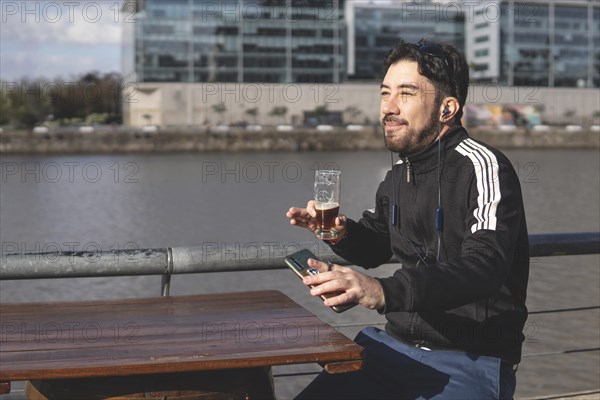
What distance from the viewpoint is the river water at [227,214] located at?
13.0m

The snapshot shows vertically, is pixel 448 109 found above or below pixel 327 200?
above

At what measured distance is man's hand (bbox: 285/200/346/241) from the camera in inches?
113

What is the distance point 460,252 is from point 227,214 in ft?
102

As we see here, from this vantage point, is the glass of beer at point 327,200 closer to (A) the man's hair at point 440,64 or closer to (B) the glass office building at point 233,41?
(A) the man's hair at point 440,64

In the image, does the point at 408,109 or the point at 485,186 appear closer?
the point at 485,186

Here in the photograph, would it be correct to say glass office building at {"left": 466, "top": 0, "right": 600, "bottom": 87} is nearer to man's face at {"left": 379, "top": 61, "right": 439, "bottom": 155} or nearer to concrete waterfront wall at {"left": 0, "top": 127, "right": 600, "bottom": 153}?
concrete waterfront wall at {"left": 0, "top": 127, "right": 600, "bottom": 153}

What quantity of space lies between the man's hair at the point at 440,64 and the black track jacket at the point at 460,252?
112mm

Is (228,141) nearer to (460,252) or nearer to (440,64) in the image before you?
(440,64)

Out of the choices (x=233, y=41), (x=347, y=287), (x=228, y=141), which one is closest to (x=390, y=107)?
(x=347, y=287)

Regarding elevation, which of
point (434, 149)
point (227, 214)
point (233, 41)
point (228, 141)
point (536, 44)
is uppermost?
point (536, 44)

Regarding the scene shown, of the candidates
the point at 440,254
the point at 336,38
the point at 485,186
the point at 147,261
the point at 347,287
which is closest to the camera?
the point at 347,287

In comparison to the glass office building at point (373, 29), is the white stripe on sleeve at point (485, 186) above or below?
below

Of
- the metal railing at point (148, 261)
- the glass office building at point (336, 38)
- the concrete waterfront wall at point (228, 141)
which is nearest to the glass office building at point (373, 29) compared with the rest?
the glass office building at point (336, 38)

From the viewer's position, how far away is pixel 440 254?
8.55 feet
